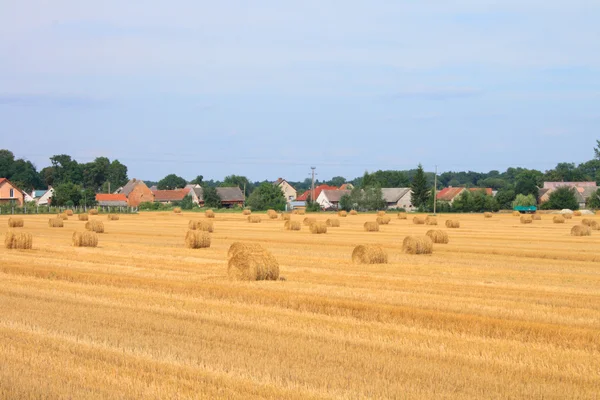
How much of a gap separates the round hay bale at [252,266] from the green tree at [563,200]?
100081 millimetres

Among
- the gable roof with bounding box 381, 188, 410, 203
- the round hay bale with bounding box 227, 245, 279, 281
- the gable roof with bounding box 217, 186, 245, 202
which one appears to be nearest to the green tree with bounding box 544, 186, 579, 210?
the gable roof with bounding box 381, 188, 410, 203

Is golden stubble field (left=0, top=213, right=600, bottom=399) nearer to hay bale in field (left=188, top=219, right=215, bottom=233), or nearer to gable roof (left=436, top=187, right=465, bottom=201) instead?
hay bale in field (left=188, top=219, right=215, bottom=233)

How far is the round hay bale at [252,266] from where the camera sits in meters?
18.7

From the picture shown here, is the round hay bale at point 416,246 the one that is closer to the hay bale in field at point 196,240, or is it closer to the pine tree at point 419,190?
the hay bale in field at point 196,240

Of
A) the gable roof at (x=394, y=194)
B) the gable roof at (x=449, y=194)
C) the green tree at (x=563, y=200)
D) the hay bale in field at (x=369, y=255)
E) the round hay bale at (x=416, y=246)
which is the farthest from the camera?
the gable roof at (x=449, y=194)

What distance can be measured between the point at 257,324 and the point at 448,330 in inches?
124

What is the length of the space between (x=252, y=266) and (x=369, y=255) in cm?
627

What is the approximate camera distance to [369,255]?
2391cm

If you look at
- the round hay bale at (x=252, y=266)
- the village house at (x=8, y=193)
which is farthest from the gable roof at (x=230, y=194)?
the round hay bale at (x=252, y=266)

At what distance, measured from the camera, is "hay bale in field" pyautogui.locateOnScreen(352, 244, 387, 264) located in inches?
941

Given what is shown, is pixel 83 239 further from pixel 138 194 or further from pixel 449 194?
pixel 449 194

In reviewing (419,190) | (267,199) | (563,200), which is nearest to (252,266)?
(267,199)

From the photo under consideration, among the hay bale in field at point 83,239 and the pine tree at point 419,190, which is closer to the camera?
the hay bale in field at point 83,239

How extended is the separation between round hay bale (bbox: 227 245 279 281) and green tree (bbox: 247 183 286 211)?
9052 cm
